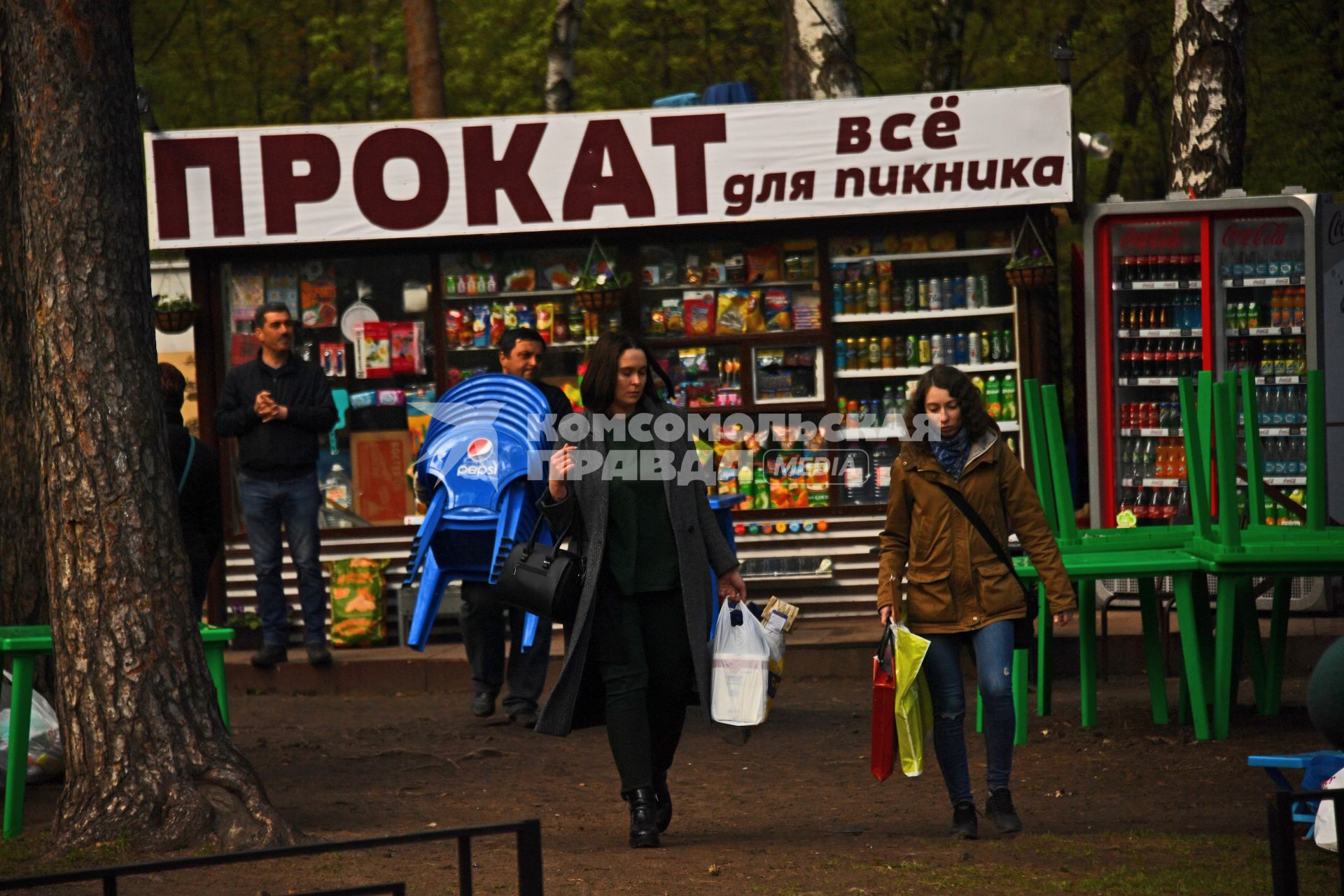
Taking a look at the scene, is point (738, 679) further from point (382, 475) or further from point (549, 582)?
point (382, 475)

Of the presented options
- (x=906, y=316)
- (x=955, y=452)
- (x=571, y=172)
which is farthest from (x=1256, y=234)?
(x=955, y=452)

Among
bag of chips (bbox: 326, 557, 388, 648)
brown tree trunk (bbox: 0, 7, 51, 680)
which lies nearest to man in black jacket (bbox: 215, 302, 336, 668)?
bag of chips (bbox: 326, 557, 388, 648)

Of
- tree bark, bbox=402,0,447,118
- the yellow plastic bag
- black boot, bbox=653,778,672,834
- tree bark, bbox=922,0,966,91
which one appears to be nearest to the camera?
the yellow plastic bag

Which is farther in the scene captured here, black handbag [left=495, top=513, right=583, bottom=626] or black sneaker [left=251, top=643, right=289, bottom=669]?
black sneaker [left=251, top=643, right=289, bottom=669]

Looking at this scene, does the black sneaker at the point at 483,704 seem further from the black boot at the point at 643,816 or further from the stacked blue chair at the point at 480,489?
the black boot at the point at 643,816

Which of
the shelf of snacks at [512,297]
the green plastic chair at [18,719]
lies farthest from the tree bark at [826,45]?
the green plastic chair at [18,719]

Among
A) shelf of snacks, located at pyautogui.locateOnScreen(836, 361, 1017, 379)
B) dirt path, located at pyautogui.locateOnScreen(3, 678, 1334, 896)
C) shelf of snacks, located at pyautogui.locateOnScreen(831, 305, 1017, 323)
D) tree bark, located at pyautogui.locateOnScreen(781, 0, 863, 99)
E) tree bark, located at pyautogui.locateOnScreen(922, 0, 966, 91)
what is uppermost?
tree bark, located at pyautogui.locateOnScreen(922, 0, 966, 91)

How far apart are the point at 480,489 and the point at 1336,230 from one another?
6.28m

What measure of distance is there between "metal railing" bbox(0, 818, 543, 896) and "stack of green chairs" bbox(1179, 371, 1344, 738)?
15.3ft

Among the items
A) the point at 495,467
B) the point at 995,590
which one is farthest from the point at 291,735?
the point at 995,590

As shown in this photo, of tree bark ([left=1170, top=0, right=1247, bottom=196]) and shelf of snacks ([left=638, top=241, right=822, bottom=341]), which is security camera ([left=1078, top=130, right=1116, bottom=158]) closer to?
tree bark ([left=1170, top=0, right=1247, bottom=196])

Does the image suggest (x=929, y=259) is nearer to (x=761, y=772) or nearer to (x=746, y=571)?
(x=746, y=571)

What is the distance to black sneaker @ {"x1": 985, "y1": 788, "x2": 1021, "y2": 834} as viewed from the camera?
6.24 metres

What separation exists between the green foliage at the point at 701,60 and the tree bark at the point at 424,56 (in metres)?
4.68
